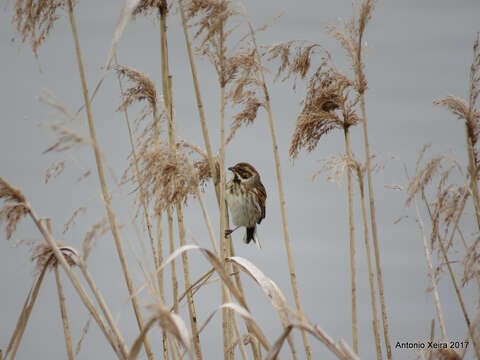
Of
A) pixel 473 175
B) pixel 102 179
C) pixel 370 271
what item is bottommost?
pixel 370 271

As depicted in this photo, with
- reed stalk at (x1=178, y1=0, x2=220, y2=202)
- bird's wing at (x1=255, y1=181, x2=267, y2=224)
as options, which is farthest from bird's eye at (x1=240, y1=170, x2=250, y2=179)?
reed stalk at (x1=178, y1=0, x2=220, y2=202)

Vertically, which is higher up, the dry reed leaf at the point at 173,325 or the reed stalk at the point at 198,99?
the reed stalk at the point at 198,99

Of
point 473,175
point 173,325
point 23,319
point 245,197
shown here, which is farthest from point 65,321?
point 473,175

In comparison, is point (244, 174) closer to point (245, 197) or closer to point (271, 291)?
point (245, 197)

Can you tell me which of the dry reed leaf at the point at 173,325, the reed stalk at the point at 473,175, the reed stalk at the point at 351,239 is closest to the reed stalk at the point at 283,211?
the reed stalk at the point at 351,239

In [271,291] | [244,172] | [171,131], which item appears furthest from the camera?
[244,172]

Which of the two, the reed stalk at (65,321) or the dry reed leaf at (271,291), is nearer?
the dry reed leaf at (271,291)

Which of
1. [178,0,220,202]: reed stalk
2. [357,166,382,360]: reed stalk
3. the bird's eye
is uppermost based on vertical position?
[178,0,220,202]: reed stalk

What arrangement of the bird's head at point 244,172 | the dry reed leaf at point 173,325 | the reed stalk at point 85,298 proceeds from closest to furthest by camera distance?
the dry reed leaf at point 173,325
the reed stalk at point 85,298
the bird's head at point 244,172

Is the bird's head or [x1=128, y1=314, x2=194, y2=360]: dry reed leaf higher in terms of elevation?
the bird's head

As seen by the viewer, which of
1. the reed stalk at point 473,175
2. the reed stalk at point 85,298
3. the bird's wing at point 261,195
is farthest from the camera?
the bird's wing at point 261,195

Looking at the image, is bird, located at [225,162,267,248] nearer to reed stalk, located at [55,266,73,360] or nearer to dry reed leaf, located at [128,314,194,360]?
reed stalk, located at [55,266,73,360]

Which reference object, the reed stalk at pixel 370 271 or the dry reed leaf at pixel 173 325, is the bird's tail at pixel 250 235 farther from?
the dry reed leaf at pixel 173 325

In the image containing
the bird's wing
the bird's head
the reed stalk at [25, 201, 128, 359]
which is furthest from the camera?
the bird's wing
